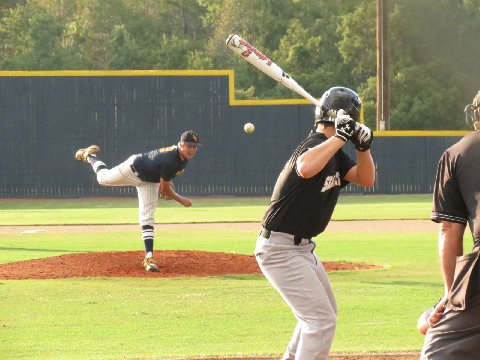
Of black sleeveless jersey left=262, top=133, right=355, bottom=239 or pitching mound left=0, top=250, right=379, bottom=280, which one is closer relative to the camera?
black sleeveless jersey left=262, top=133, right=355, bottom=239

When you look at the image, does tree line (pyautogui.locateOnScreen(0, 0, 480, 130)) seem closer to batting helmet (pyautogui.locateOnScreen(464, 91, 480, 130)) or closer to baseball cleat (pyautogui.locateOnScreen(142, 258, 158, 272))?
baseball cleat (pyautogui.locateOnScreen(142, 258, 158, 272))

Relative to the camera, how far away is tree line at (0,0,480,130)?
178 ft

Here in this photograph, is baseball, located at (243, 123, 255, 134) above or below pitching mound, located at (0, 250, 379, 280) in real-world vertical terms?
above

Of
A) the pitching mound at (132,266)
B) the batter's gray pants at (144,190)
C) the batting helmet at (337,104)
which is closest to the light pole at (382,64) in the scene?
the pitching mound at (132,266)

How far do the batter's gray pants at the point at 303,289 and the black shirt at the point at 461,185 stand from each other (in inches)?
62.1

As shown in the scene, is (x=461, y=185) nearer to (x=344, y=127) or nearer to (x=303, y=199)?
(x=344, y=127)

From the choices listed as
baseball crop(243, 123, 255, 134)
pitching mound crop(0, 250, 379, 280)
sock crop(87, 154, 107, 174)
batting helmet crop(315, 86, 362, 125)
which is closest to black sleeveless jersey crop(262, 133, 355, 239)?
batting helmet crop(315, 86, 362, 125)

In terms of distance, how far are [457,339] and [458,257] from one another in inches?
15.2

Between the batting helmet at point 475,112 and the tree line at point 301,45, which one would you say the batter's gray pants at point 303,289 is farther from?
the tree line at point 301,45

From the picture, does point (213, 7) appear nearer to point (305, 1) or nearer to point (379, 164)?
point (305, 1)

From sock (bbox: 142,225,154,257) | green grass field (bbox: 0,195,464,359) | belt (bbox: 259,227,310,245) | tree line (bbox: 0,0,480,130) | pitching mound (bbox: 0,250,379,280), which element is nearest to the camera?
belt (bbox: 259,227,310,245)

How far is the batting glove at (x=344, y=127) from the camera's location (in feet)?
21.2

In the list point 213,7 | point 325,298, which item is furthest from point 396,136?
point 325,298

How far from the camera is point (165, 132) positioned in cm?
3875
